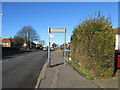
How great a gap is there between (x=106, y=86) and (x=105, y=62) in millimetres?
1590

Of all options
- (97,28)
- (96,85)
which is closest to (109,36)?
(97,28)

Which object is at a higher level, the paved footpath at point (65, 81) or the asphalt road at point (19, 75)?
the paved footpath at point (65, 81)

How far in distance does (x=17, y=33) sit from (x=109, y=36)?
250 ft

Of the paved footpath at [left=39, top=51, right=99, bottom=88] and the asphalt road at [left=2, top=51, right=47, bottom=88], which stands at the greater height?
the paved footpath at [left=39, top=51, right=99, bottom=88]

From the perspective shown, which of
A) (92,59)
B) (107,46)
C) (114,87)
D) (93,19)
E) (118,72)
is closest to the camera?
(114,87)

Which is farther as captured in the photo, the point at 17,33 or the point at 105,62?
the point at 17,33

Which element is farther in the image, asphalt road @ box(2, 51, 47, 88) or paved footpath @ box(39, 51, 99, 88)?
asphalt road @ box(2, 51, 47, 88)

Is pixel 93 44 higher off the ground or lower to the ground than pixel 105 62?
higher

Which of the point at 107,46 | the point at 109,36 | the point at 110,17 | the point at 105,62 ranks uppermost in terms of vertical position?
the point at 110,17

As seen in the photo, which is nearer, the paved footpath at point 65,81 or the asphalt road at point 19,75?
the paved footpath at point 65,81

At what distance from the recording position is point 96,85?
21.3 feet

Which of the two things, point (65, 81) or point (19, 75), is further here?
point (19, 75)

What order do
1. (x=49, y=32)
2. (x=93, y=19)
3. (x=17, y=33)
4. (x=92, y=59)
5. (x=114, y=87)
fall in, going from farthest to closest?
(x=17, y=33) → (x=49, y=32) → (x=93, y=19) → (x=92, y=59) → (x=114, y=87)

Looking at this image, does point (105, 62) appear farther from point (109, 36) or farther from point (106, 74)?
point (109, 36)
